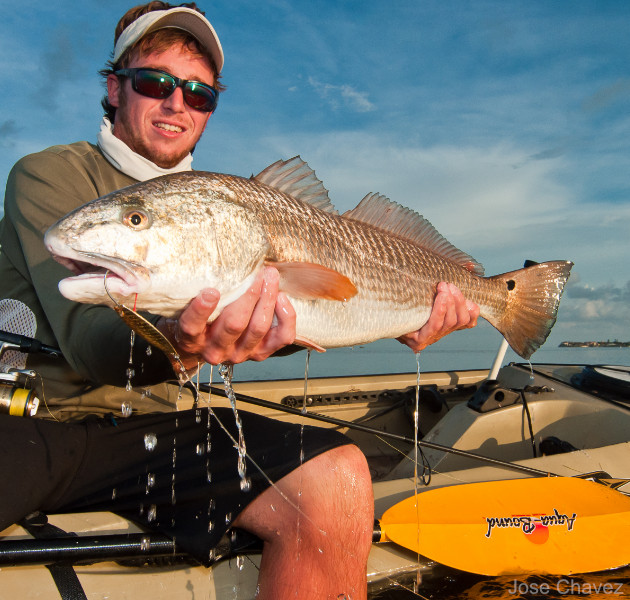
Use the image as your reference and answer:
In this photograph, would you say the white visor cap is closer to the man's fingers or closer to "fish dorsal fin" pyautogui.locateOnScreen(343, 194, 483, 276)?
"fish dorsal fin" pyautogui.locateOnScreen(343, 194, 483, 276)

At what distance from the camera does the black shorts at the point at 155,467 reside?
201 cm

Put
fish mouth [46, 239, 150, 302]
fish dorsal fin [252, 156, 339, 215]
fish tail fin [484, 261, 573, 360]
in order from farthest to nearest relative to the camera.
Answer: fish tail fin [484, 261, 573, 360]
fish dorsal fin [252, 156, 339, 215]
fish mouth [46, 239, 150, 302]

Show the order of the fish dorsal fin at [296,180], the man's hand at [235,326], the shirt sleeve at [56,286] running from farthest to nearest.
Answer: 1. the fish dorsal fin at [296,180]
2. the shirt sleeve at [56,286]
3. the man's hand at [235,326]

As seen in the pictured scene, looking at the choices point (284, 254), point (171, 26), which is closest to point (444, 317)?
point (284, 254)

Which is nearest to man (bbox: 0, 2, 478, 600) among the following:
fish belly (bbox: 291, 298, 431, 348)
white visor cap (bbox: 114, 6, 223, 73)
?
fish belly (bbox: 291, 298, 431, 348)

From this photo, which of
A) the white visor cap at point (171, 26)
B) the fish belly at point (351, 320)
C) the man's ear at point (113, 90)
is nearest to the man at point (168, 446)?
the fish belly at point (351, 320)

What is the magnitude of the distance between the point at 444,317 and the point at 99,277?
212 cm

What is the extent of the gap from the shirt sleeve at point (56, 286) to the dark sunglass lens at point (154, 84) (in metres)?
0.70

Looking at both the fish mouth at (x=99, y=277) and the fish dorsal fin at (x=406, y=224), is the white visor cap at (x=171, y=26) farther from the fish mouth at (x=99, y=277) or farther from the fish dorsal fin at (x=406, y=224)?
the fish mouth at (x=99, y=277)

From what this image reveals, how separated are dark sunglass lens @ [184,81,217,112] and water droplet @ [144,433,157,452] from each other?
6.83 feet

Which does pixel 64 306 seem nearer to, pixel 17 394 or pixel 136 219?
pixel 17 394

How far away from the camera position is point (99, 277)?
65.8 inches

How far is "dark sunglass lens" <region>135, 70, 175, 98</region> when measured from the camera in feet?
9.95

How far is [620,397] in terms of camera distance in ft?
15.1
